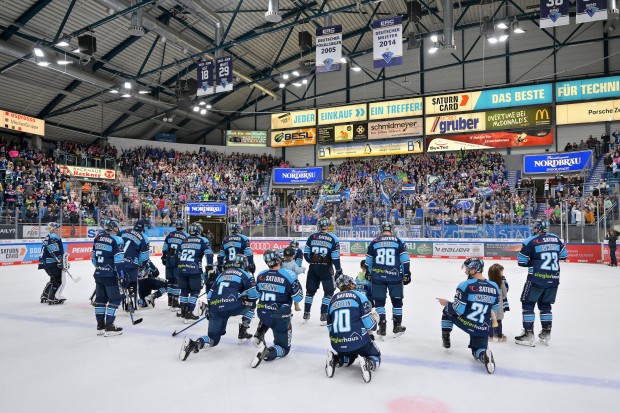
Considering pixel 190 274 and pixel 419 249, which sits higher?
pixel 190 274

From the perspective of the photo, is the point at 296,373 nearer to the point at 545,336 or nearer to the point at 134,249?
the point at 545,336

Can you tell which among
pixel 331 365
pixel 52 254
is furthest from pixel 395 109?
pixel 331 365

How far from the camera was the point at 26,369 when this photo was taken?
5531 millimetres

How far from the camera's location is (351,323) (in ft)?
17.1

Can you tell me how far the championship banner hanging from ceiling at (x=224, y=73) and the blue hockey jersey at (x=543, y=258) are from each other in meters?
14.8

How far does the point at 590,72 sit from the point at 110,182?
34721 millimetres

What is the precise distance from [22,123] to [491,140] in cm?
3129

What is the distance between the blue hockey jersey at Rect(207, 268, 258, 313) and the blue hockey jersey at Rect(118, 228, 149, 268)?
3.20 meters

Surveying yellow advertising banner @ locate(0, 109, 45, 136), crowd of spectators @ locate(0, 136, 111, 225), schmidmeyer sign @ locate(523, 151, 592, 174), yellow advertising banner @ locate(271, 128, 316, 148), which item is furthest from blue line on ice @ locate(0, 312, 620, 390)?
yellow advertising banner @ locate(271, 128, 316, 148)

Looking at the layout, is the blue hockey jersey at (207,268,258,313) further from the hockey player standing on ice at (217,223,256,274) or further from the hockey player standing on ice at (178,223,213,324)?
the hockey player standing on ice at (217,223,256,274)

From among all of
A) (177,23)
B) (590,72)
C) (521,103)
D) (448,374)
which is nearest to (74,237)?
(177,23)

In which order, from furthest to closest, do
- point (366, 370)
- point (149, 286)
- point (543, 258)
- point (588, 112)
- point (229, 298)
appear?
point (588, 112) → point (149, 286) → point (543, 258) → point (229, 298) → point (366, 370)

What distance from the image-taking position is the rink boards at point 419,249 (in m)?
18.5

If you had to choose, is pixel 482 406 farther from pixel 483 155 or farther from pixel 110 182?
pixel 110 182
